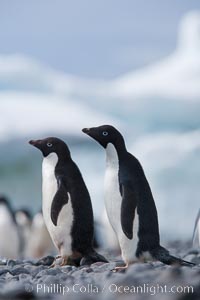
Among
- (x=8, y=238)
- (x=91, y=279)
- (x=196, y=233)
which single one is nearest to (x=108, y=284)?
(x=91, y=279)

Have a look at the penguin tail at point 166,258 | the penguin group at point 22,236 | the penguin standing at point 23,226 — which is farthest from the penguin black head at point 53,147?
the penguin standing at point 23,226

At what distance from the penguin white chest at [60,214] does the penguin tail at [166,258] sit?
0.50 metres

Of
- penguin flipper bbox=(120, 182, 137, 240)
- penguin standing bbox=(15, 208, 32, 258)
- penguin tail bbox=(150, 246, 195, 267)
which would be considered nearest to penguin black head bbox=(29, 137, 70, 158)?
penguin flipper bbox=(120, 182, 137, 240)

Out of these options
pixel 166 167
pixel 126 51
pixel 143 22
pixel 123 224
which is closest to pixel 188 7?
pixel 143 22

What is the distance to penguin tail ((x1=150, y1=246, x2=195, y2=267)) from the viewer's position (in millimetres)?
3754

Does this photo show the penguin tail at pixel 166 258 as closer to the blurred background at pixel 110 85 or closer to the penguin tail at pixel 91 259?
the penguin tail at pixel 91 259

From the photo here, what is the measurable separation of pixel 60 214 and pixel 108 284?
1327 mm

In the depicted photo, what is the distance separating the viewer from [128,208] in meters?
3.82

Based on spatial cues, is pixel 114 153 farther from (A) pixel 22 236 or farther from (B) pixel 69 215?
(A) pixel 22 236

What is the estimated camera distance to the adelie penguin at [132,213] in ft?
12.6

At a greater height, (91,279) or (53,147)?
(53,147)

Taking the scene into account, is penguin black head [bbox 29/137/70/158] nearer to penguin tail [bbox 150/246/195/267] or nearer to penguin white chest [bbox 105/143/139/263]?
penguin white chest [bbox 105/143/139/263]

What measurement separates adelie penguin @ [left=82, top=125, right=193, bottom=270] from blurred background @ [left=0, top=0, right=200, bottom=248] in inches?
125

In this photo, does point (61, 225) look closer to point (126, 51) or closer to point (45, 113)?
point (126, 51)
